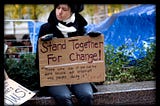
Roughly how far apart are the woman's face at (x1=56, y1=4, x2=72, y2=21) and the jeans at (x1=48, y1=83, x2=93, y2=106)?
2.48 ft

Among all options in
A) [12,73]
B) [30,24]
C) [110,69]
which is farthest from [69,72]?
[30,24]

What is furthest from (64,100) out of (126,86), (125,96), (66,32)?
(126,86)

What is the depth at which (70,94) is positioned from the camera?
361 centimetres

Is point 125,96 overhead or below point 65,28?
below

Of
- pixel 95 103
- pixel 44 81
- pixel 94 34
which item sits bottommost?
pixel 95 103

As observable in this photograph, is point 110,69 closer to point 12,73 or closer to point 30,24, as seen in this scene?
point 12,73

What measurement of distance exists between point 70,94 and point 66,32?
2.26 feet

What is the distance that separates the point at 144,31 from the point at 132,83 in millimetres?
2682

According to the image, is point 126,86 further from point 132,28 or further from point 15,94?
point 132,28

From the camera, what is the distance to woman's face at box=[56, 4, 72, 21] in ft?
12.1

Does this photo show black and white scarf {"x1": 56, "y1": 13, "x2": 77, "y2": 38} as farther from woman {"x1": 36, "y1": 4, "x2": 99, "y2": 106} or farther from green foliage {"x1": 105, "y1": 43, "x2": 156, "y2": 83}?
green foliage {"x1": 105, "y1": 43, "x2": 156, "y2": 83}

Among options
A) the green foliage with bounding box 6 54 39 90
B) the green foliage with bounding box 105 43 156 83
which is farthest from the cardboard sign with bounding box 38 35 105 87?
the green foliage with bounding box 105 43 156 83
